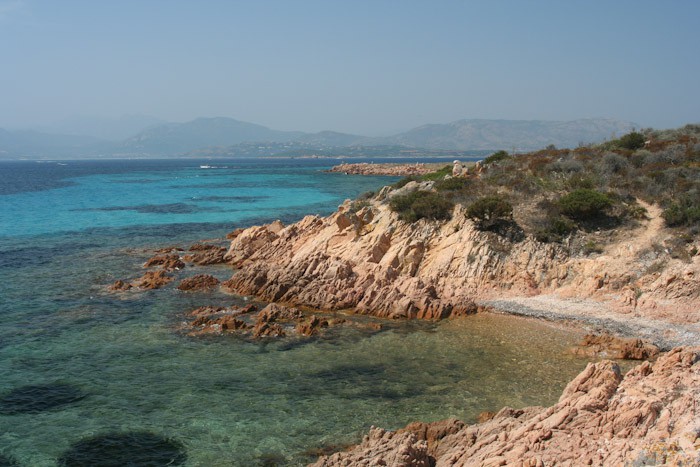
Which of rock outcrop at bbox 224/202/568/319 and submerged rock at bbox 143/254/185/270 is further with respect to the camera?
submerged rock at bbox 143/254/185/270

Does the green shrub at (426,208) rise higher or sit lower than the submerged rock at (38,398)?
higher

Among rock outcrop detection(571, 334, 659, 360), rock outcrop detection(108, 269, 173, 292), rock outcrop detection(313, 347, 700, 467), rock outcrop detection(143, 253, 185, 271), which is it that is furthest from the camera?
rock outcrop detection(143, 253, 185, 271)

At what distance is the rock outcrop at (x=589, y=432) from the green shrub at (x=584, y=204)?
49.8ft

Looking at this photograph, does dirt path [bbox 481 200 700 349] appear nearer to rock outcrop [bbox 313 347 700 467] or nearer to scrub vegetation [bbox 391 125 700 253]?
scrub vegetation [bbox 391 125 700 253]

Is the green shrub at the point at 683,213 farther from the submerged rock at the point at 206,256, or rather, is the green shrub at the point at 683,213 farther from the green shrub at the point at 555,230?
the submerged rock at the point at 206,256

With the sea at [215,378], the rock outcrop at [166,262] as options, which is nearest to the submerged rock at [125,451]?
the sea at [215,378]

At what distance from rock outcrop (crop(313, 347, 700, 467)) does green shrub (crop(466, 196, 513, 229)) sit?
14.7 metres

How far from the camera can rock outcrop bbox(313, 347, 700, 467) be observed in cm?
823

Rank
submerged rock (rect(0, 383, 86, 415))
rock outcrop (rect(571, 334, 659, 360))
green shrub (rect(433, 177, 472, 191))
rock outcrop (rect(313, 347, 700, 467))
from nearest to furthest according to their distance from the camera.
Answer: rock outcrop (rect(313, 347, 700, 467)) < submerged rock (rect(0, 383, 86, 415)) < rock outcrop (rect(571, 334, 659, 360)) < green shrub (rect(433, 177, 472, 191))

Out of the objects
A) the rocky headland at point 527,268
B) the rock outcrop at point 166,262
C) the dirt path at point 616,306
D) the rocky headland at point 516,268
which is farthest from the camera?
the rock outcrop at point 166,262

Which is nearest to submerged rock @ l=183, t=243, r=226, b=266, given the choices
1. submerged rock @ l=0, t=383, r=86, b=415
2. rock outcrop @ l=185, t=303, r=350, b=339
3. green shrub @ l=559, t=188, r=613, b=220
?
rock outcrop @ l=185, t=303, r=350, b=339

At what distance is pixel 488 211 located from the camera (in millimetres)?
25781

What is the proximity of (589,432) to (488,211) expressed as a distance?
57.2 ft

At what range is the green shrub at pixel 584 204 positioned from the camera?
25.6 metres
